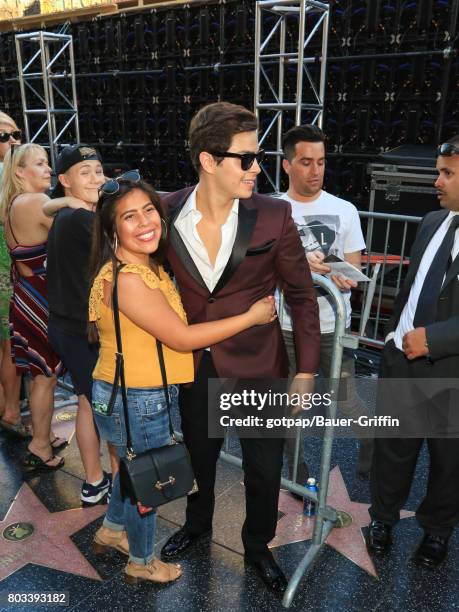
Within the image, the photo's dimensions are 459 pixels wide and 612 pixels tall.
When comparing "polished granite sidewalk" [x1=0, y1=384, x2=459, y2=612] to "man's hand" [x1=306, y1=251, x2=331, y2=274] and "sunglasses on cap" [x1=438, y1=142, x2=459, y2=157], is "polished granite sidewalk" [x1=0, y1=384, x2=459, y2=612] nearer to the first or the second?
"man's hand" [x1=306, y1=251, x2=331, y2=274]

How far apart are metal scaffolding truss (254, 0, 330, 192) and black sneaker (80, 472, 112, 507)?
5.98m

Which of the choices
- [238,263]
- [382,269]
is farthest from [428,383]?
[382,269]

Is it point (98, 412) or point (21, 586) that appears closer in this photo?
point (98, 412)

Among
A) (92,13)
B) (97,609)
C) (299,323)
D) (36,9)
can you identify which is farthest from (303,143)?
(36,9)

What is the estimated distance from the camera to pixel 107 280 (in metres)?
2.10

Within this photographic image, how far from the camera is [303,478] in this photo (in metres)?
3.19

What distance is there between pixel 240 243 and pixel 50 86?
1145 cm

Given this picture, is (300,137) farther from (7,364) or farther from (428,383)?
(7,364)

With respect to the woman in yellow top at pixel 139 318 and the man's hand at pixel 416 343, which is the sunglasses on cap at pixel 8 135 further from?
the man's hand at pixel 416 343

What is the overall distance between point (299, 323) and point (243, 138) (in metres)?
0.83

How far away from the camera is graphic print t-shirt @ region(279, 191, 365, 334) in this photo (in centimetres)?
314

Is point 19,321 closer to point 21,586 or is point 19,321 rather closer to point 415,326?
point 21,586

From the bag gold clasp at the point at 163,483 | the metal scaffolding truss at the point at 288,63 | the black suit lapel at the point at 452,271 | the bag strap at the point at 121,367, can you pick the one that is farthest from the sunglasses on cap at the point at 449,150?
the metal scaffolding truss at the point at 288,63

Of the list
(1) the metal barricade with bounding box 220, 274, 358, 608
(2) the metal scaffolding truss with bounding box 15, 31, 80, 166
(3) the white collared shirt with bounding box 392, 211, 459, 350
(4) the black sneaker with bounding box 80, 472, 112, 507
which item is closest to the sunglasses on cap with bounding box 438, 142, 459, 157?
(3) the white collared shirt with bounding box 392, 211, 459, 350
